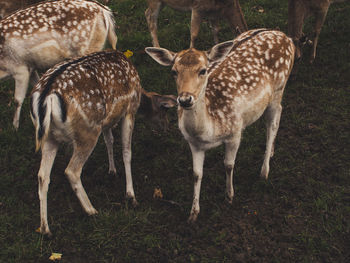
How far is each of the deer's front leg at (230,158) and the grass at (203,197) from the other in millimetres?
130

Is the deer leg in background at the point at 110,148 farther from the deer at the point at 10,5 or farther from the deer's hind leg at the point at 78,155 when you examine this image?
the deer at the point at 10,5

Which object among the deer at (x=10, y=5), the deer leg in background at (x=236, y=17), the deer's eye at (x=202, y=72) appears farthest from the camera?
the deer leg in background at (x=236, y=17)

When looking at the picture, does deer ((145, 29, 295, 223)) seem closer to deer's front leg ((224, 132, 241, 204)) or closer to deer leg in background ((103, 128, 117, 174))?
deer's front leg ((224, 132, 241, 204))

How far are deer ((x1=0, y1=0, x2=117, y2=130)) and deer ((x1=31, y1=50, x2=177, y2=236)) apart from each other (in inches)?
46.3

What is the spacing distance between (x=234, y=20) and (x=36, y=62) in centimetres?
325

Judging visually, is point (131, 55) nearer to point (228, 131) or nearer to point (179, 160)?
point (179, 160)

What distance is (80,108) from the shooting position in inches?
129

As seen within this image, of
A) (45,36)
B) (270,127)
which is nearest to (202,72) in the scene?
(270,127)

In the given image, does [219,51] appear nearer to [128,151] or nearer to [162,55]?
[162,55]

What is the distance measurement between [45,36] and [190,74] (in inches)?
103

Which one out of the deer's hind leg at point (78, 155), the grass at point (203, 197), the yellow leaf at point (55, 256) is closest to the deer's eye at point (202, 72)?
the deer's hind leg at point (78, 155)

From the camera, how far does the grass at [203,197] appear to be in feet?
10.9

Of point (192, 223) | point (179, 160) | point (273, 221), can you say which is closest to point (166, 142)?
point (179, 160)

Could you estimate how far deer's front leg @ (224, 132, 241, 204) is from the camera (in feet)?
11.7
